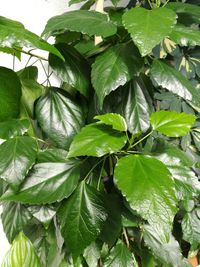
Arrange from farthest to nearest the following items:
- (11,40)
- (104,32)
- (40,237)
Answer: (40,237) → (104,32) → (11,40)

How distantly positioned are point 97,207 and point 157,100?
14.1 inches

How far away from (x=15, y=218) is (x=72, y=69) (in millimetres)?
342

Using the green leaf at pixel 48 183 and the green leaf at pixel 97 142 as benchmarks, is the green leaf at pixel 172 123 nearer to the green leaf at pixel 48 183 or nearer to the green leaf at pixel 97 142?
the green leaf at pixel 97 142

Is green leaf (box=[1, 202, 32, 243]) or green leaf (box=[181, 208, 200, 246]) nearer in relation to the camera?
green leaf (box=[1, 202, 32, 243])

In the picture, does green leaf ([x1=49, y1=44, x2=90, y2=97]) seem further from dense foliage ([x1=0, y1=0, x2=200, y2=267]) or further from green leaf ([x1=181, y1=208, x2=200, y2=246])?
green leaf ([x1=181, y1=208, x2=200, y2=246])

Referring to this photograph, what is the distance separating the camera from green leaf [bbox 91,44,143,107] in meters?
0.60

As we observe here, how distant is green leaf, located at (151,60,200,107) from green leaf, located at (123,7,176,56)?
10 cm

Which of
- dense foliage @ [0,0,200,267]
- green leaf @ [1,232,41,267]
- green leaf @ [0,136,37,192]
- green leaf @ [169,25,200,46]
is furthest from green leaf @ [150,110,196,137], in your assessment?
green leaf @ [1,232,41,267]

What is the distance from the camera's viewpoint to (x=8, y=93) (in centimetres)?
65

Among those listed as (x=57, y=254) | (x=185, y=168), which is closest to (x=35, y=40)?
(x=185, y=168)

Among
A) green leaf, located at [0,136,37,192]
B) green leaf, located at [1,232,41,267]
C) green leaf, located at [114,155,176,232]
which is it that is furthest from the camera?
green leaf, located at [1,232,41,267]

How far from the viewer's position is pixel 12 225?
69cm

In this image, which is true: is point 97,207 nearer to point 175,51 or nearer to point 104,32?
point 104,32

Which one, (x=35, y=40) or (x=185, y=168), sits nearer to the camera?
(x=35, y=40)
